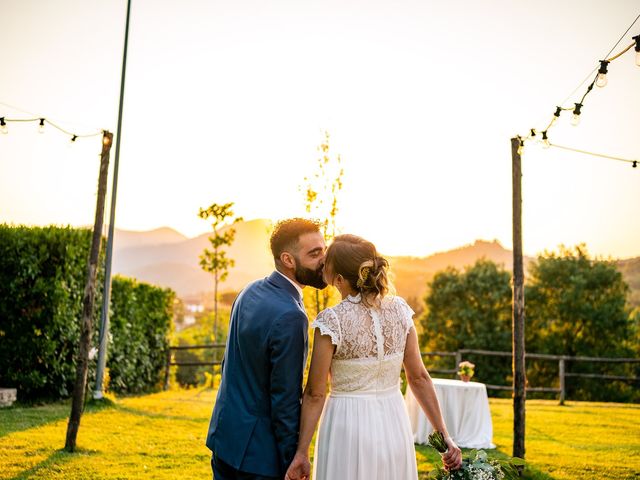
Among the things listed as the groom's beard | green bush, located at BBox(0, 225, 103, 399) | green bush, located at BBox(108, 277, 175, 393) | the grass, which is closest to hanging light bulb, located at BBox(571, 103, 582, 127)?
the grass

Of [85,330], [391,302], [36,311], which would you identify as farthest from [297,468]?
[36,311]

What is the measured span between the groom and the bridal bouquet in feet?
2.73

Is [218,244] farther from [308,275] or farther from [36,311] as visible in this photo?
[308,275]

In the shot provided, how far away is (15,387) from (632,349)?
2447 cm

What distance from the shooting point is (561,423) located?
1294cm

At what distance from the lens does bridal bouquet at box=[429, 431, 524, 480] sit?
3084 mm

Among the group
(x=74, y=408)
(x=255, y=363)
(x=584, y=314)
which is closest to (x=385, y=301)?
(x=255, y=363)

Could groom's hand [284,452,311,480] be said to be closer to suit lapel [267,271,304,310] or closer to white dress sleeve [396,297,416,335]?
suit lapel [267,271,304,310]

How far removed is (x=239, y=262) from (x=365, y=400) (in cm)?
2232

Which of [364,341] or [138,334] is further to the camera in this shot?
[138,334]

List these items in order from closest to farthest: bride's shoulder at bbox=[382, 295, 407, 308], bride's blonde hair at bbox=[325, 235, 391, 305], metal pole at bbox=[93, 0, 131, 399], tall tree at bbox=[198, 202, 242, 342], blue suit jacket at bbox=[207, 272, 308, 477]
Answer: blue suit jacket at bbox=[207, 272, 308, 477] → bride's blonde hair at bbox=[325, 235, 391, 305] → bride's shoulder at bbox=[382, 295, 407, 308] → metal pole at bbox=[93, 0, 131, 399] → tall tree at bbox=[198, 202, 242, 342]

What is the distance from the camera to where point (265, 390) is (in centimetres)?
278

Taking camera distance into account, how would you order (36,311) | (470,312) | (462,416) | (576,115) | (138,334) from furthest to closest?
(470,312)
(138,334)
(36,311)
(462,416)
(576,115)

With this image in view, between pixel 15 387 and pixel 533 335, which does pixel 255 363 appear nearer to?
pixel 15 387
